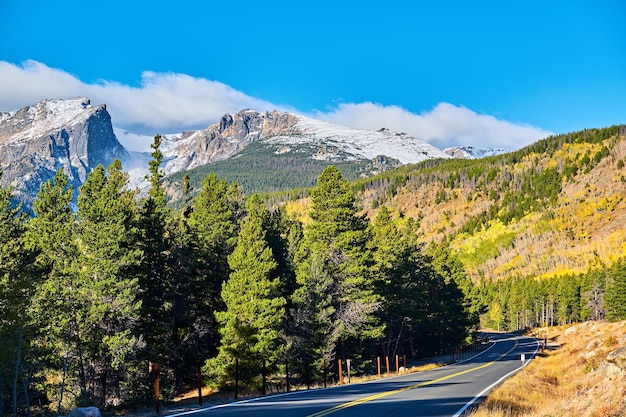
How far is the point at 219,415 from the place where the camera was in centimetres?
1336

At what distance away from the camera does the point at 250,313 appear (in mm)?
31062

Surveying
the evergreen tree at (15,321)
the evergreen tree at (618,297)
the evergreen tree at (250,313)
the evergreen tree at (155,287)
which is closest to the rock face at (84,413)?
the evergreen tree at (15,321)

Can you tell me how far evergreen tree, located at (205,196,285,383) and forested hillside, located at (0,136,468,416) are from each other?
84mm

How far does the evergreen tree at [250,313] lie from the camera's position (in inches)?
1206

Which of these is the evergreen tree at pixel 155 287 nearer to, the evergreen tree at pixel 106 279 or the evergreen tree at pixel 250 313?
the evergreen tree at pixel 106 279

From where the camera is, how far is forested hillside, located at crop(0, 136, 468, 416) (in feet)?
85.9

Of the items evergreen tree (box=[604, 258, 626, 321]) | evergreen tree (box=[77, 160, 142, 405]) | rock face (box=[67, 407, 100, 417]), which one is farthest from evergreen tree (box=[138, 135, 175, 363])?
evergreen tree (box=[604, 258, 626, 321])

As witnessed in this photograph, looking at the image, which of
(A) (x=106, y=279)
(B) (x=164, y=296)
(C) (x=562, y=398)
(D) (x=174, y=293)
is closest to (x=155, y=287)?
(B) (x=164, y=296)

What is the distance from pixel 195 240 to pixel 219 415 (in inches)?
1012

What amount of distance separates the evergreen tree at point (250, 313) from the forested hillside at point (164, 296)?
0.08 meters

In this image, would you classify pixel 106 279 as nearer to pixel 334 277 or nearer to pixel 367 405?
pixel 334 277

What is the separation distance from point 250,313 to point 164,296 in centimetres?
609

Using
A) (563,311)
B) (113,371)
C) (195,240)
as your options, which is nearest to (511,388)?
(113,371)

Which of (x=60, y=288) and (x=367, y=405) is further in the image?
(x=60, y=288)
